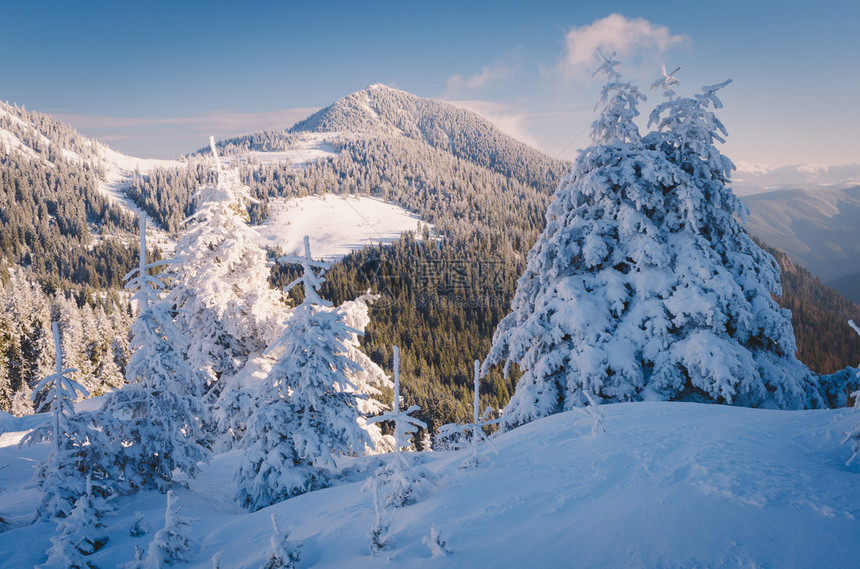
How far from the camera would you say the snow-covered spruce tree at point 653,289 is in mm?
10125

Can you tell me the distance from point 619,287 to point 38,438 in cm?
1376

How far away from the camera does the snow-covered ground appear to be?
150 inches

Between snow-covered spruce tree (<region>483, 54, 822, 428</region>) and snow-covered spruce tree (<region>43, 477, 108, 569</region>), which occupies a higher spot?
snow-covered spruce tree (<region>483, 54, 822, 428</region>)

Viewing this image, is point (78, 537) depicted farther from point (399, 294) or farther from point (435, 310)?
point (399, 294)

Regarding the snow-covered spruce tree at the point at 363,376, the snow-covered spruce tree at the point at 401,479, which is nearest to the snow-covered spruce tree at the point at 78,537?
the snow-covered spruce tree at the point at 401,479

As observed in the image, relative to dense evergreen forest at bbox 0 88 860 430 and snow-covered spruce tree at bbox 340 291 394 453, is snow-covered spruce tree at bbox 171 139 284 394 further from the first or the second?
snow-covered spruce tree at bbox 340 291 394 453

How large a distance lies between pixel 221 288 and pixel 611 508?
579 inches

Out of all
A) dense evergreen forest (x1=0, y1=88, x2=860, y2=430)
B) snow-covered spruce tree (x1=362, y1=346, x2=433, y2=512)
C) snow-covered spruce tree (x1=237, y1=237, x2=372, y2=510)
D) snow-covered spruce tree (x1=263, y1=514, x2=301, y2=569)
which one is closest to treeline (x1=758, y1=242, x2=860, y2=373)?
dense evergreen forest (x1=0, y1=88, x2=860, y2=430)

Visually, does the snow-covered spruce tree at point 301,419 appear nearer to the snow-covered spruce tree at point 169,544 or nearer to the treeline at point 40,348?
the snow-covered spruce tree at point 169,544

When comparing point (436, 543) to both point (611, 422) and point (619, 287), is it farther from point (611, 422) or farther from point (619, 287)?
point (619, 287)

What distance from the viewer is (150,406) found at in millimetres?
9344

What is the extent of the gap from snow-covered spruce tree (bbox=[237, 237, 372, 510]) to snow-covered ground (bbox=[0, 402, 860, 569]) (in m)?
1.31

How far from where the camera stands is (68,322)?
55000 millimetres

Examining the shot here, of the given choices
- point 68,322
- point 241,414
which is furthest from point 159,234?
point 241,414
